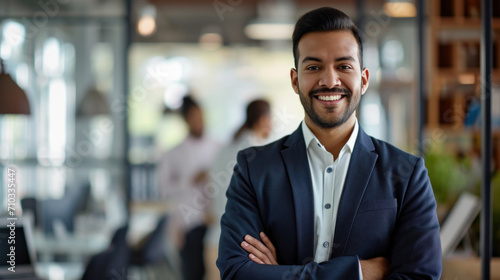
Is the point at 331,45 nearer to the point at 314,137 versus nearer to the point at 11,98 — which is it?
the point at 314,137

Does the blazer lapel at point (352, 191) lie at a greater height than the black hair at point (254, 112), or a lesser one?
lesser

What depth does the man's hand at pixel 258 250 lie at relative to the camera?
153cm

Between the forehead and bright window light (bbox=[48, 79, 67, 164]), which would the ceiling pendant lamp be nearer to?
the forehead

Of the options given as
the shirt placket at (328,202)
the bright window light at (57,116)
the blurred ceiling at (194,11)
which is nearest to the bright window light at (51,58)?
the bright window light at (57,116)

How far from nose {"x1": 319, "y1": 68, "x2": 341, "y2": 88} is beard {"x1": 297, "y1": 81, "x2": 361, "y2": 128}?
0.04 feet

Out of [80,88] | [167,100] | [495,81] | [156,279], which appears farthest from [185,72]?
[495,81]

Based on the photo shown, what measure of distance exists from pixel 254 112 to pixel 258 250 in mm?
2564

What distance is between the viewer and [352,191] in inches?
59.4

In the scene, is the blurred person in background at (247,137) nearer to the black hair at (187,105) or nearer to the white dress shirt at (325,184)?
the black hair at (187,105)

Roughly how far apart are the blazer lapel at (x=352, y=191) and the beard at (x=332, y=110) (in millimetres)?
120

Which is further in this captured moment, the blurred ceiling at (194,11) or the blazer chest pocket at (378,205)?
the blurred ceiling at (194,11)

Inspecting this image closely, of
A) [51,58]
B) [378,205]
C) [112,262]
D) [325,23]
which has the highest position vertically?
[51,58]

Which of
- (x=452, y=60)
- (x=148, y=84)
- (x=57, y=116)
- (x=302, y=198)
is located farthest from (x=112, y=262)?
(x=148, y=84)

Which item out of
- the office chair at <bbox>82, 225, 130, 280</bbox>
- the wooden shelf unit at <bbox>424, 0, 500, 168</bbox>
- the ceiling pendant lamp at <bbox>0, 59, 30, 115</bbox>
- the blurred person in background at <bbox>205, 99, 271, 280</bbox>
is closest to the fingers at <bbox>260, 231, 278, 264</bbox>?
the ceiling pendant lamp at <bbox>0, 59, 30, 115</bbox>
